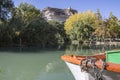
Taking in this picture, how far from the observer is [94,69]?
6559 millimetres

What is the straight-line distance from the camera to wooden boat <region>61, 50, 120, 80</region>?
609 cm

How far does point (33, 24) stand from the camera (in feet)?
140

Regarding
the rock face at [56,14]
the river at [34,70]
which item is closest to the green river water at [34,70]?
the river at [34,70]

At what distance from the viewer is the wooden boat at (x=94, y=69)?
20.0 ft

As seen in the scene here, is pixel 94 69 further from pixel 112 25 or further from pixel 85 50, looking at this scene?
pixel 112 25

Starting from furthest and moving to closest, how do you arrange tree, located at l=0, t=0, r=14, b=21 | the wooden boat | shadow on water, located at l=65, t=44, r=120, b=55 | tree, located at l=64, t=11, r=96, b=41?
tree, located at l=64, t=11, r=96, b=41, tree, located at l=0, t=0, r=14, b=21, shadow on water, located at l=65, t=44, r=120, b=55, the wooden boat

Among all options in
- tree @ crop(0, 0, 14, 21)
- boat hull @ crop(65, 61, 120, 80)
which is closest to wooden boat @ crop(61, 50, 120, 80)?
boat hull @ crop(65, 61, 120, 80)

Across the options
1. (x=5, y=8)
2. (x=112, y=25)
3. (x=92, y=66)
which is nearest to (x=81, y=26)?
(x=112, y=25)

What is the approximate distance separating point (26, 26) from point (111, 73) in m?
35.8

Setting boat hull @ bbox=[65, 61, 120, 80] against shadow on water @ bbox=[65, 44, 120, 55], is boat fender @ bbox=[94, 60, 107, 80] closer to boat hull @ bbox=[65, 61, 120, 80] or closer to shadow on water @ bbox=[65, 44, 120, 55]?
boat hull @ bbox=[65, 61, 120, 80]

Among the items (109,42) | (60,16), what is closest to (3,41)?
(109,42)

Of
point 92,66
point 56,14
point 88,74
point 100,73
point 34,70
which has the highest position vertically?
point 56,14

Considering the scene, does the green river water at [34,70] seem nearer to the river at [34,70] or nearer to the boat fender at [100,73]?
the river at [34,70]

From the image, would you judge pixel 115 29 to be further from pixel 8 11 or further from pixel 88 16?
pixel 8 11
